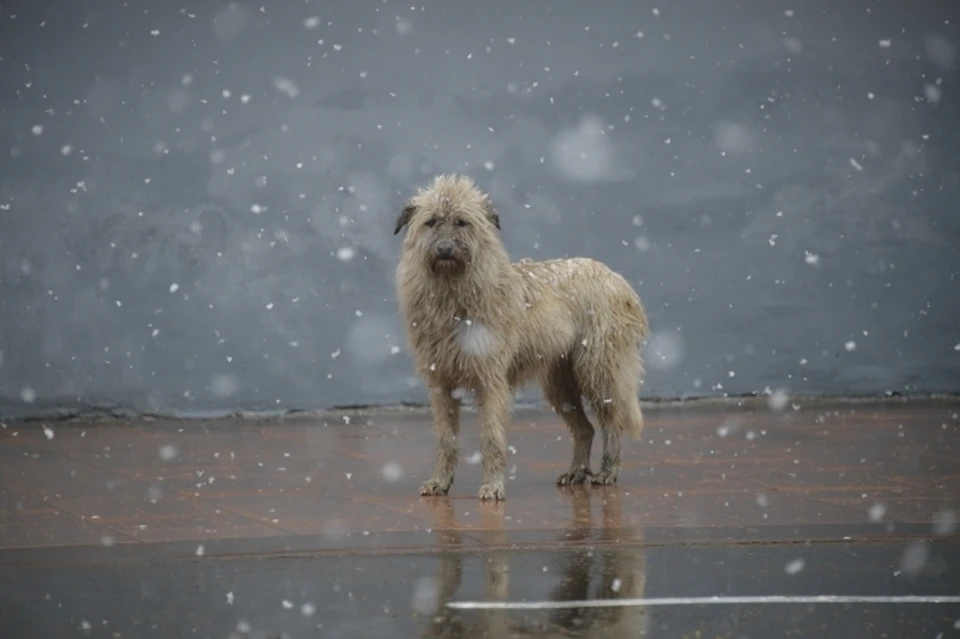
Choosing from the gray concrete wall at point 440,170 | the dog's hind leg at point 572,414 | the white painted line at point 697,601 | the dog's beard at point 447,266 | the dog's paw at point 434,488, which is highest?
the gray concrete wall at point 440,170

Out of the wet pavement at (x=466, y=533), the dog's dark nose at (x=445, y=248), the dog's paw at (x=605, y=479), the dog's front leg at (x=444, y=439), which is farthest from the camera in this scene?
the dog's paw at (x=605, y=479)

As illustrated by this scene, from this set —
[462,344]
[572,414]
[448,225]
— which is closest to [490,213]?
[448,225]

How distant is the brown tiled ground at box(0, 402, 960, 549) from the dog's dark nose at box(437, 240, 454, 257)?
151cm

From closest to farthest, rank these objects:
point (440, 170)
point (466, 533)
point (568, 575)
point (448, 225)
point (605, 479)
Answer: point (568, 575) < point (466, 533) < point (448, 225) < point (605, 479) < point (440, 170)

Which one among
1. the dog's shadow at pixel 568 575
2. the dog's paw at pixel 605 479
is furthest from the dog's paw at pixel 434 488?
the dog's paw at pixel 605 479

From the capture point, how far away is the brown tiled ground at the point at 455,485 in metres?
8.87

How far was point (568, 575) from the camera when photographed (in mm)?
7559

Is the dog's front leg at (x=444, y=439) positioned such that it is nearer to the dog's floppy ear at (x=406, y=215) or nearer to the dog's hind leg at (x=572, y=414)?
the dog's hind leg at (x=572, y=414)

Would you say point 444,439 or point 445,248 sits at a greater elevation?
point 445,248

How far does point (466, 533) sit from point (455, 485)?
169 cm

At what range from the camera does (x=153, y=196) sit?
13258 millimetres

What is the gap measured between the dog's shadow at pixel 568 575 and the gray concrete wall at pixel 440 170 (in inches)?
168

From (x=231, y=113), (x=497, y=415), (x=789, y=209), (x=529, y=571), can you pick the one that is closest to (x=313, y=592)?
(x=529, y=571)

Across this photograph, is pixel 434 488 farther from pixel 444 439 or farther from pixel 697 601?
pixel 697 601
